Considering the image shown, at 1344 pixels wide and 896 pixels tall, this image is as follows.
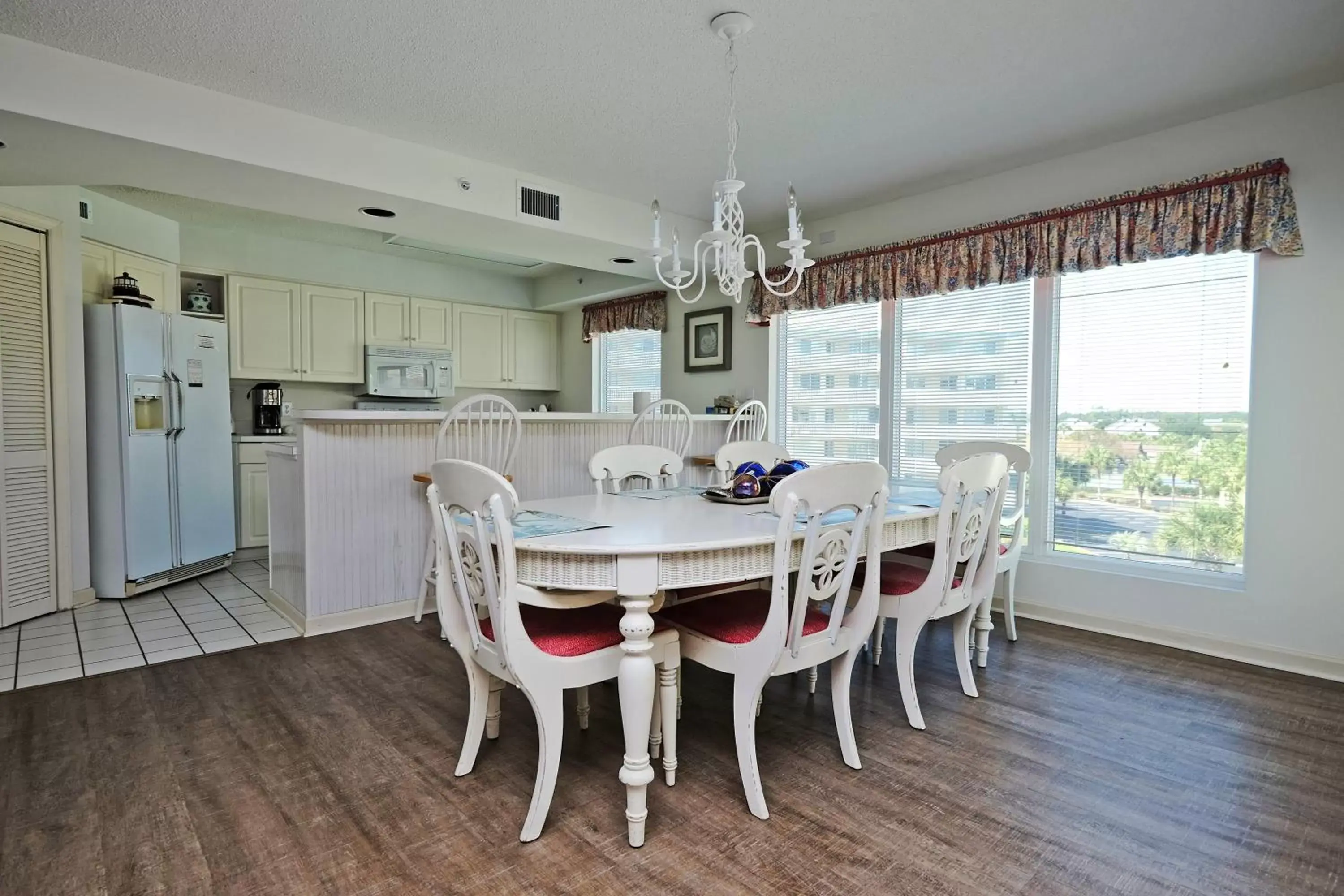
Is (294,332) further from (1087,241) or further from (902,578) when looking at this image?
(1087,241)

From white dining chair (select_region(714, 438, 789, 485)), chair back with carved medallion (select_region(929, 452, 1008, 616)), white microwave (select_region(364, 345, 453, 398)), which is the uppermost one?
white microwave (select_region(364, 345, 453, 398))

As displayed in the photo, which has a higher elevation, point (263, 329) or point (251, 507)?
point (263, 329)

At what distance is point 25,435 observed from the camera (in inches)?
131

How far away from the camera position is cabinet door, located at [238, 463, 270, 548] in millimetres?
4820

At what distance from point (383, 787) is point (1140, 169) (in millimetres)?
3980

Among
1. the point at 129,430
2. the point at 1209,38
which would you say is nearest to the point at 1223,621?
the point at 1209,38

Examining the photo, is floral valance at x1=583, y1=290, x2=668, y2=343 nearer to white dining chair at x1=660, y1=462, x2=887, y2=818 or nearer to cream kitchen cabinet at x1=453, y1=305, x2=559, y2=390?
cream kitchen cabinet at x1=453, y1=305, x2=559, y2=390

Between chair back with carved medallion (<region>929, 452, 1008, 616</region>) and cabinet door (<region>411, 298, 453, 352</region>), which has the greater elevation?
cabinet door (<region>411, 298, 453, 352</region>)

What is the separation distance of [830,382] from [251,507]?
4.29 m

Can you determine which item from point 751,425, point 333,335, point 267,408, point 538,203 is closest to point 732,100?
point 538,203

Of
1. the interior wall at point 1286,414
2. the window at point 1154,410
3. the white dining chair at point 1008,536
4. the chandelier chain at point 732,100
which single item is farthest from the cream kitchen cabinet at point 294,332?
the interior wall at point 1286,414

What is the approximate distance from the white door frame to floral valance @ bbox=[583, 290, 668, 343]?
3698mm

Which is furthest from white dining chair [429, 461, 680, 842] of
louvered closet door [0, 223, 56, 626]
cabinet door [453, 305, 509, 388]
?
cabinet door [453, 305, 509, 388]

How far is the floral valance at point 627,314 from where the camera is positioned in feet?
18.4
